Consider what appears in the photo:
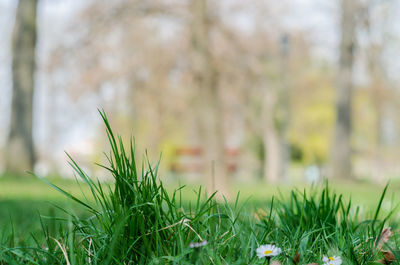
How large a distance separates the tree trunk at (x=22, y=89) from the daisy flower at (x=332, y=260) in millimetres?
11019

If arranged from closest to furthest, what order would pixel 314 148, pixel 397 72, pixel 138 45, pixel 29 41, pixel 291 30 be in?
pixel 29 41
pixel 138 45
pixel 291 30
pixel 397 72
pixel 314 148

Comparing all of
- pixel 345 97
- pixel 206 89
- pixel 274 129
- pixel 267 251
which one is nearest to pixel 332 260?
pixel 267 251

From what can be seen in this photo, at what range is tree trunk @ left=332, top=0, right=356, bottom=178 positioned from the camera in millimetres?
17234

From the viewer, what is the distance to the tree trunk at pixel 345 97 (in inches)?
679

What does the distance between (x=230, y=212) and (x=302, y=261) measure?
1.10ft

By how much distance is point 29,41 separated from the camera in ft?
40.3

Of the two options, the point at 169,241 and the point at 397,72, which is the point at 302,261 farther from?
the point at 397,72

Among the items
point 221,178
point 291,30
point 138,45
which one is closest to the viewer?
point 221,178

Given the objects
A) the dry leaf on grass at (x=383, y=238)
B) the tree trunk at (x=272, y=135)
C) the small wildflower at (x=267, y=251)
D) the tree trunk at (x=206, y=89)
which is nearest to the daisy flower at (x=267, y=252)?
the small wildflower at (x=267, y=251)

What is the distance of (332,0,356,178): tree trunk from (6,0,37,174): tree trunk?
35.2 ft

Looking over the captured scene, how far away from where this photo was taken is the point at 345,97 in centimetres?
1784

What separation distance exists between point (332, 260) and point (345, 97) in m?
17.4

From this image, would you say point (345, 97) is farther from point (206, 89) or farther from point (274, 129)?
point (274, 129)

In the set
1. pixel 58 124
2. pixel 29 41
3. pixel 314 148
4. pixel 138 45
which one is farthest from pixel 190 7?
pixel 58 124
